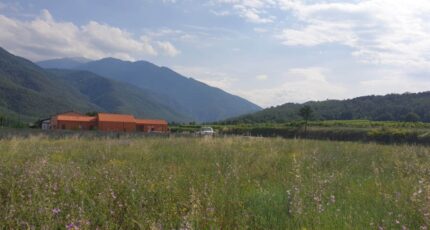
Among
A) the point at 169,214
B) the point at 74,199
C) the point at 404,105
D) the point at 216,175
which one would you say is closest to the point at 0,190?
the point at 74,199

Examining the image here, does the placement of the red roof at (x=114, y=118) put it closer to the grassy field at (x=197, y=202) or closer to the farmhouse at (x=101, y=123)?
the farmhouse at (x=101, y=123)

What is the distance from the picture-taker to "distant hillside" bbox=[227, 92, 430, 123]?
100m

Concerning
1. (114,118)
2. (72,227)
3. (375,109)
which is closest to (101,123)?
(114,118)

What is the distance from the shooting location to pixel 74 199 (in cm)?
492

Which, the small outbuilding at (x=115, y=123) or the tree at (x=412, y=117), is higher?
the tree at (x=412, y=117)

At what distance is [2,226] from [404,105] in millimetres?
115099

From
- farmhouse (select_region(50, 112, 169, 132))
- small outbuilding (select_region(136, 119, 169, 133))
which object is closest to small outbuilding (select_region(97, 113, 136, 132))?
Result: farmhouse (select_region(50, 112, 169, 132))

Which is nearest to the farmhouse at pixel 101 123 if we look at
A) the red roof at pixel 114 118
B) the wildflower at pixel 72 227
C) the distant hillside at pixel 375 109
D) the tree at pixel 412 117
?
the red roof at pixel 114 118

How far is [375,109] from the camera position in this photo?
11431 centimetres

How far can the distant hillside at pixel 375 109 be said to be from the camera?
10010 cm

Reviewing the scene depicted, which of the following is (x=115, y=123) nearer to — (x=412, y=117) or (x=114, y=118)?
(x=114, y=118)

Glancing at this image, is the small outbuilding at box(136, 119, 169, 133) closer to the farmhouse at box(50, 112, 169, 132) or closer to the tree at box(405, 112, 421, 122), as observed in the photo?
the farmhouse at box(50, 112, 169, 132)

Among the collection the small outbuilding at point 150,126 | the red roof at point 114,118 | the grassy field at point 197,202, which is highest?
the red roof at point 114,118

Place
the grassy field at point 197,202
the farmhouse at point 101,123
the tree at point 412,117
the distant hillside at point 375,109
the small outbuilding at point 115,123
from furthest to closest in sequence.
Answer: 1. the distant hillside at point 375,109
2. the tree at point 412,117
3. the small outbuilding at point 115,123
4. the farmhouse at point 101,123
5. the grassy field at point 197,202
